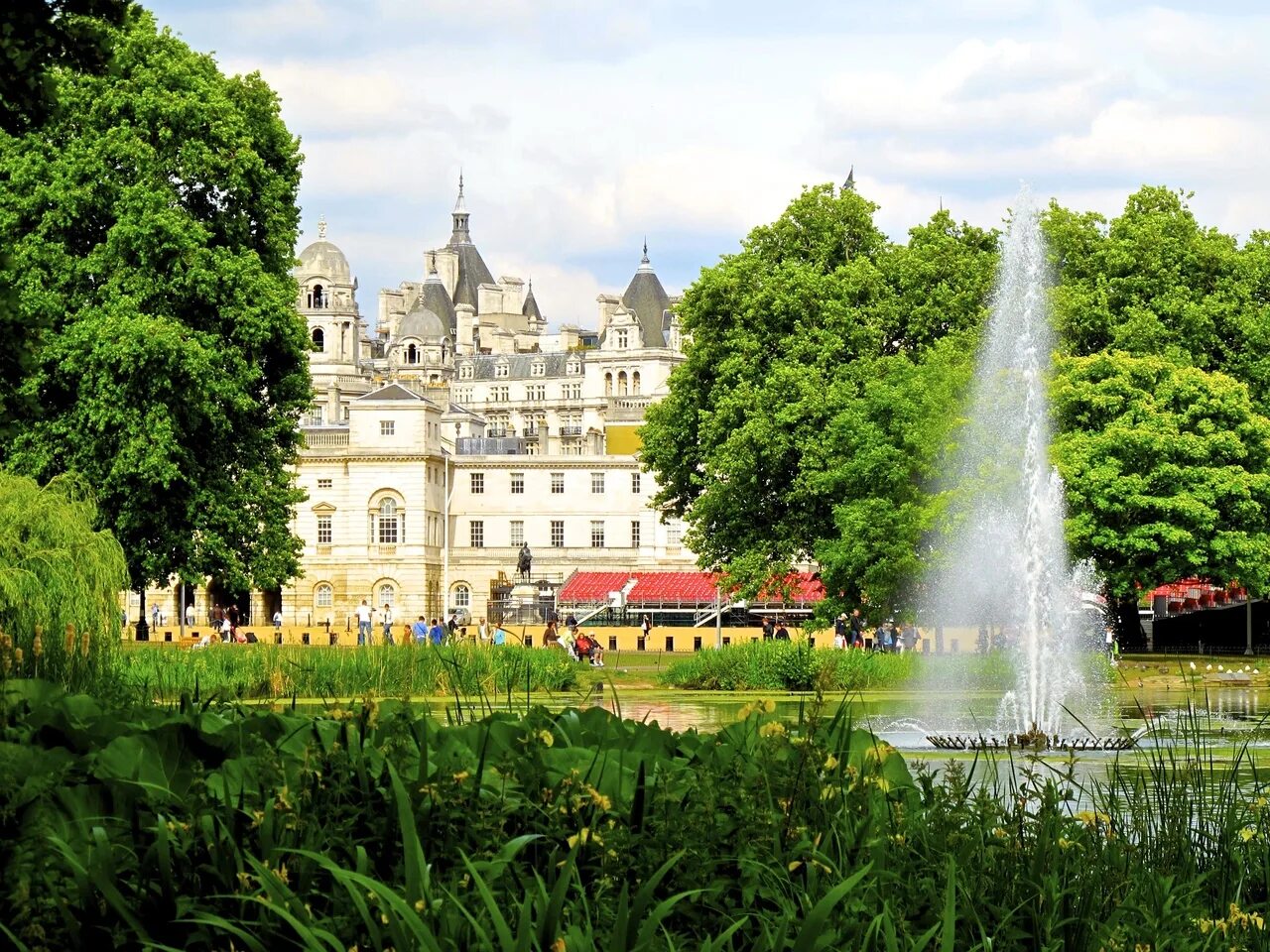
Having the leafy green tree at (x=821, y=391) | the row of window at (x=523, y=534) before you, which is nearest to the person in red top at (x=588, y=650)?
the leafy green tree at (x=821, y=391)

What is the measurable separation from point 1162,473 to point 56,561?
26.3 meters

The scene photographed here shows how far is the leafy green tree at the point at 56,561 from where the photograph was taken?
74.1 ft

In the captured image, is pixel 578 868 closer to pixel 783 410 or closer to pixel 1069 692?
pixel 1069 692

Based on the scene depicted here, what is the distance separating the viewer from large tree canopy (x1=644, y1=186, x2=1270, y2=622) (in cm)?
4300

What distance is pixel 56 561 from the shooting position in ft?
82.0

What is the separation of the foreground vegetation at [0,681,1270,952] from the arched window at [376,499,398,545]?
286 feet

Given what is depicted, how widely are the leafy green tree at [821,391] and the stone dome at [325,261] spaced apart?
12504 centimetres

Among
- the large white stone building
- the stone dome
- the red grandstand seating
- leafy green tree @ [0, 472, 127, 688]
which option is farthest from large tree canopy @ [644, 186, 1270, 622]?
the stone dome

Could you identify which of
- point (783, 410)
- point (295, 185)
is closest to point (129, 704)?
point (295, 185)

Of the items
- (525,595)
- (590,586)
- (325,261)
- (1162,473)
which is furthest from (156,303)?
(325,261)

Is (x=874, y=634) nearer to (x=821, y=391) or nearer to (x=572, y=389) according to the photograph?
(x=821, y=391)

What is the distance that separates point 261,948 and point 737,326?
45.3 m

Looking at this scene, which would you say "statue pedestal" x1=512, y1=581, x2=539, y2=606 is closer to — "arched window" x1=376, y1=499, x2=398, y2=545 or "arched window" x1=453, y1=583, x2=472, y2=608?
"arched window" x1=376, y1=499, x2=398, y2=545

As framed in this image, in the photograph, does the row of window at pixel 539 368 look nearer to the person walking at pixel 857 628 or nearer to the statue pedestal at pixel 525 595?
the statue pedestal at pixel 525 595
